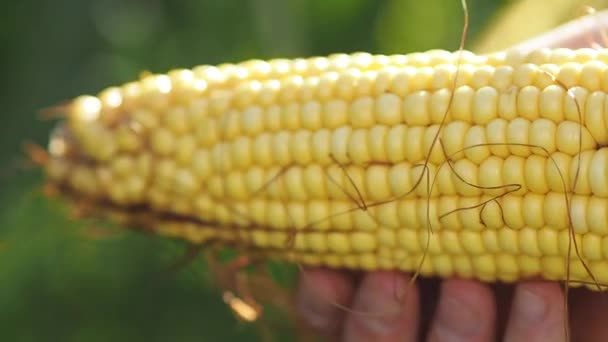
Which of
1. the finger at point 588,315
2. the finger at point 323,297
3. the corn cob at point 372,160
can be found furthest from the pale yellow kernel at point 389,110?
the finger at point 588,315

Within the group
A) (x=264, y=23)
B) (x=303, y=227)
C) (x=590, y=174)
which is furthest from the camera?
(x=264, y=23)

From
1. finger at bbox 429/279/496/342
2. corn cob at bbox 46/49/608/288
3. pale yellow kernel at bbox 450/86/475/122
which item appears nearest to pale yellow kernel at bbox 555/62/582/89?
corn cob at bbox 46/49/608/288

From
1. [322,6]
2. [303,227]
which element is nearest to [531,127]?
[303,227]

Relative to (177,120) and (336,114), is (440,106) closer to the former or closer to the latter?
(336,114)

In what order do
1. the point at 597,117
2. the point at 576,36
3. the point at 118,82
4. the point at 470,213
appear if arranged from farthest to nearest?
the point at 118,82
the point at 576,36
the point at 470,213
the point at 597,117

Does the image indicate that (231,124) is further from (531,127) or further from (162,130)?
(531,127)

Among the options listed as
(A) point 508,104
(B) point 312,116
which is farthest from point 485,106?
(B) point 312,116

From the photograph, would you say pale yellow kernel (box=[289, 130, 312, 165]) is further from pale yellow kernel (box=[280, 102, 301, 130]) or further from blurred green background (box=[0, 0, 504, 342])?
blurred green background (box=[0, 0, 504, 342])
